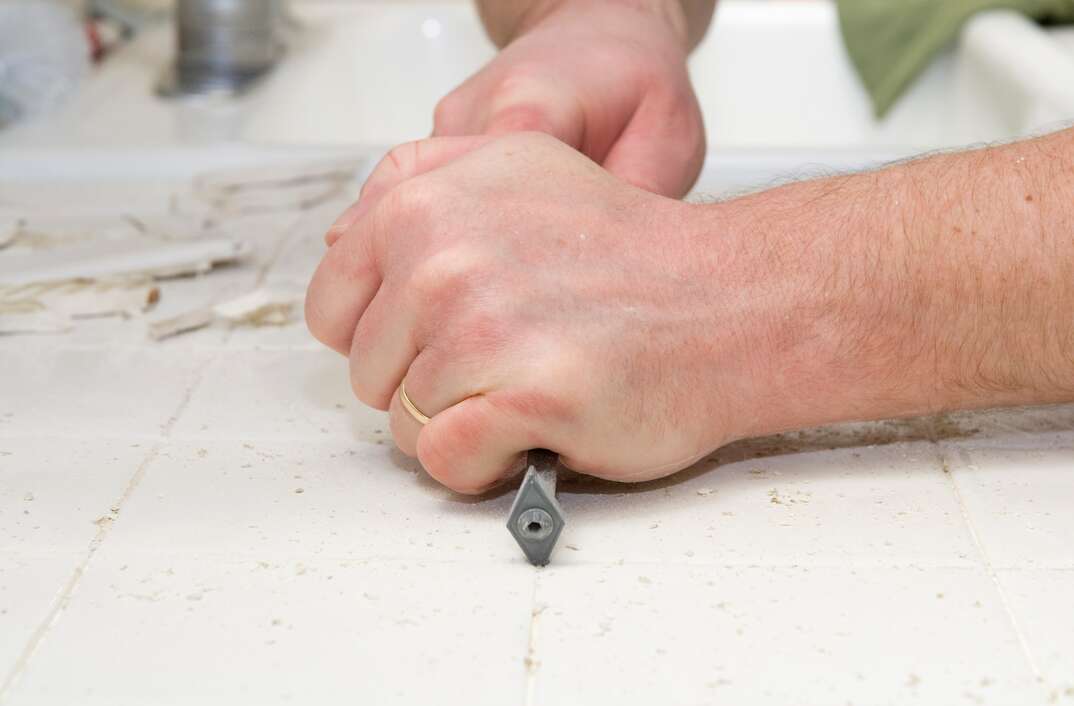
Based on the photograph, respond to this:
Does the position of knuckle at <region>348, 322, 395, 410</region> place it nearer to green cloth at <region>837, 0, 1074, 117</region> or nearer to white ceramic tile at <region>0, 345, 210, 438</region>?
white ceramic tile at <region>0, 345, 210, 438</region>

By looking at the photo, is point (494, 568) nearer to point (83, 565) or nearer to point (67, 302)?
point (83, 565)

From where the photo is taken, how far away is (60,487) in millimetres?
713

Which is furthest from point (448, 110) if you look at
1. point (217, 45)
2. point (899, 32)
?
point (899, 32)

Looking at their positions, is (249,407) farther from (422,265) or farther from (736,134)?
(736,134)

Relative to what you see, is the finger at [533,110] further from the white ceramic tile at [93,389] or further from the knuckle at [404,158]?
the white ceramic tile at [93,389]

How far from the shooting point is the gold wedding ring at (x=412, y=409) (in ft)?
2.31

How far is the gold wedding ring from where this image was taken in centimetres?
70

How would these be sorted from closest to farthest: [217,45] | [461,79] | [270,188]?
[270,188], [217,45], [461,79]

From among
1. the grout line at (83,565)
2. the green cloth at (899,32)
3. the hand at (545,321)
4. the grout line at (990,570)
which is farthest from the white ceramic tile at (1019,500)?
the green cloth at (899,32)

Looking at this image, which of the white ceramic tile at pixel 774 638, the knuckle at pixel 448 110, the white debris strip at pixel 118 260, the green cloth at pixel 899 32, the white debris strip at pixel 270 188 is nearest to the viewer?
the white ceramic tile at pixel 774 638

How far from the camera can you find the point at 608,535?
66 centimetres

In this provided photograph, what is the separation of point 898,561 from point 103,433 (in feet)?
1.58

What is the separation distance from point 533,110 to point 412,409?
240mm

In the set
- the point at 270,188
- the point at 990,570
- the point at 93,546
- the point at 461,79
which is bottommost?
the point at 461,79
